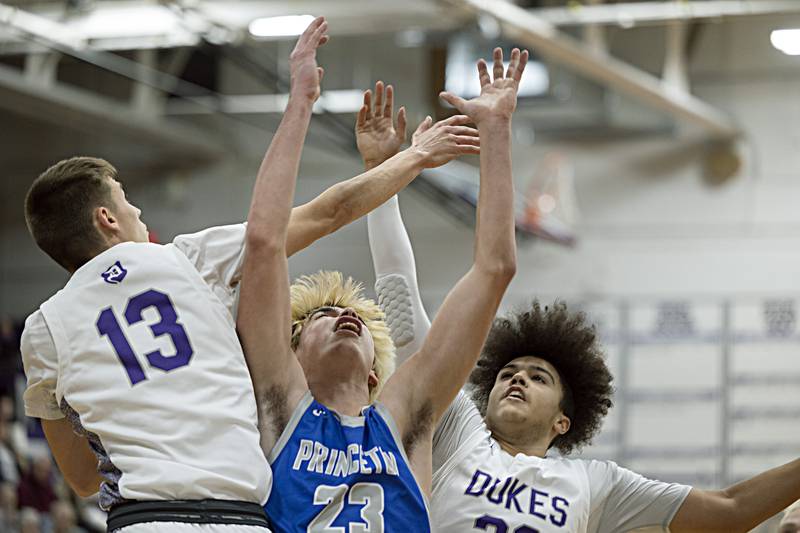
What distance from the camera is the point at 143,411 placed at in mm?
3002

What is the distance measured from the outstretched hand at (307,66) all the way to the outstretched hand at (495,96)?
14.6 inches

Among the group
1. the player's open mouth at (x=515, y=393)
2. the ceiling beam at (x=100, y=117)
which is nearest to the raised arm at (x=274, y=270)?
the player's open mouth at (x=515, y=393)

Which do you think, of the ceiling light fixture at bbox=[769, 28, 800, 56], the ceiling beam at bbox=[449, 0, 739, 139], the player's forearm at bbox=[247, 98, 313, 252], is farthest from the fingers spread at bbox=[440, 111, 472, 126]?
the ceiling light fixture at bbox=[769, 28, 800, 56]

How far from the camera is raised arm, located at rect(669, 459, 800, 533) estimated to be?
380 centimetres

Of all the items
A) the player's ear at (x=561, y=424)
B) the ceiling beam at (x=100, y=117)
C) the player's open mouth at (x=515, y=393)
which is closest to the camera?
the player's open mouth at (x=515, y=393)

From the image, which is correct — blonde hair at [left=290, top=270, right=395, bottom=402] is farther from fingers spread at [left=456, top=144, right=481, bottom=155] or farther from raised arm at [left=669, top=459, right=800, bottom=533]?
raised arm at [left=669, top=459, right=800, bottom=533]

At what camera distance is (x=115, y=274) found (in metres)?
3.13

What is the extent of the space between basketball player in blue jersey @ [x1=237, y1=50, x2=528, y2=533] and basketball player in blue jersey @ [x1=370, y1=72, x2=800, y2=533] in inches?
13.6

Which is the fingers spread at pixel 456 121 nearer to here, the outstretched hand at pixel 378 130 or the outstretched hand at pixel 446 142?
the outstretched hand at pixel 446 142

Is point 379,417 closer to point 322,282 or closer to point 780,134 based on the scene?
point 322,282

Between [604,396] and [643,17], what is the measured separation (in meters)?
7.85

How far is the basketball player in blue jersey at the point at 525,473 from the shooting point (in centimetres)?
380

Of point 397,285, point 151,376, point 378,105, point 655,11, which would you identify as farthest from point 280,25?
point 151,376

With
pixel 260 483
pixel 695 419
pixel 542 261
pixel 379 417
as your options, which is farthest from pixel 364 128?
pixel 542 261
